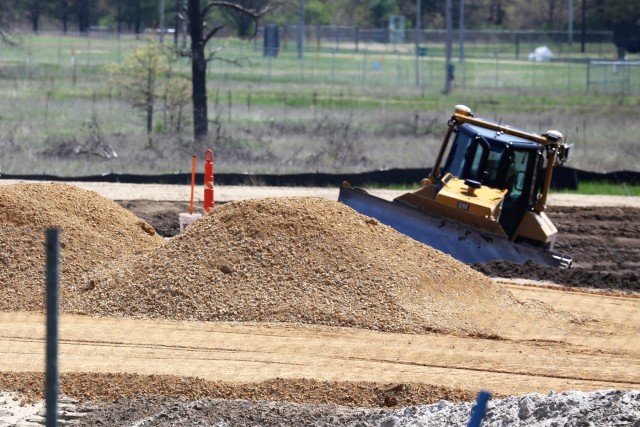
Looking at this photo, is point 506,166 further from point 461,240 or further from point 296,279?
point 296,279

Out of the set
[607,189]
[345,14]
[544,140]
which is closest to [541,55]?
[345,14]

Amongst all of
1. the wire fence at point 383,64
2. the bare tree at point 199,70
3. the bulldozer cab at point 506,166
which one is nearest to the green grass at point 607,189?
the bulldozer cab at point 506,166

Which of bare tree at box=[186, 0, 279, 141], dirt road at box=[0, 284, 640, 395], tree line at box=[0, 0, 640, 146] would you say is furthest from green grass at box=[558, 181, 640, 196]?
tree line at box=[0, 0, 640, 146]

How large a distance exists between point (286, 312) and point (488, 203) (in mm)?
4491

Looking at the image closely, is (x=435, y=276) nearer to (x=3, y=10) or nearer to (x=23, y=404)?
(x=23, y=404)

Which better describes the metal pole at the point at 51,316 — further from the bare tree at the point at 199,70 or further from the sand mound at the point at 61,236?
the bare tree at the point at 199,70

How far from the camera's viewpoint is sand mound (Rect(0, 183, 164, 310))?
12.9 meters

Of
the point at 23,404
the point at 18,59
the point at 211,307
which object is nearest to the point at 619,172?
the point at 211,307

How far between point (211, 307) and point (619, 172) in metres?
15.2

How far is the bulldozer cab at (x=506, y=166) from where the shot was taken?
15719 mm

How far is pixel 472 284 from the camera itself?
13.4 meters

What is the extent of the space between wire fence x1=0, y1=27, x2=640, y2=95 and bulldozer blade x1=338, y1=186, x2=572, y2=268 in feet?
88.9

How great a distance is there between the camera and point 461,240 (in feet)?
51.2

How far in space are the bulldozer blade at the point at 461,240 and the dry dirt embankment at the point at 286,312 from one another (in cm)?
138
